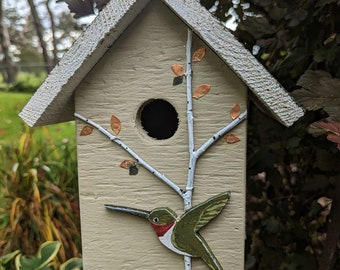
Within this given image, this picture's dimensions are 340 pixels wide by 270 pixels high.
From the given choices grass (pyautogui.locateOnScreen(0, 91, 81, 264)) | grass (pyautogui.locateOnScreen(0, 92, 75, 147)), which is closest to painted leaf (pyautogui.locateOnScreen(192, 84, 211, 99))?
grass (pyautogui.locateOnScreen(0, 91, 81, 264))

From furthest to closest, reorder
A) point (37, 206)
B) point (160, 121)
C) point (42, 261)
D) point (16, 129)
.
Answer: point (16, 129)
point (37, 206)
point (42, 261)
point (160, 121)

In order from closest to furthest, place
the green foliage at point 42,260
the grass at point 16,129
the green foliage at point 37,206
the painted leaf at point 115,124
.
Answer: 1. the painted leaf at point 115,124
2. the green foliage at point 42,260
3. the green foliage at point 37,206
4. the grass at point 16,129

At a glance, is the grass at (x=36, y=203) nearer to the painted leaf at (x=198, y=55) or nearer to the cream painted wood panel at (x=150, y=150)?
the cream painted wood panel at (x=150, y=150)

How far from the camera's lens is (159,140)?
0.86 meters

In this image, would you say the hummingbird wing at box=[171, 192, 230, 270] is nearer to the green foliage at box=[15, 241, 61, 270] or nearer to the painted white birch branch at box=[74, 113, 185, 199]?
the painted white birch branch at box=[74, 113, 185, 199]

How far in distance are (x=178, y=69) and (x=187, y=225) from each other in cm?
34

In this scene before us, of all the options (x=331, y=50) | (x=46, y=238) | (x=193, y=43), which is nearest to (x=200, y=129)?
(x=193, y=43)

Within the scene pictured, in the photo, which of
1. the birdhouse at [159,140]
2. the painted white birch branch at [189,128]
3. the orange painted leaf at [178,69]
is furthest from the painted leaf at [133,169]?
the orange painted leaf at [178,69]

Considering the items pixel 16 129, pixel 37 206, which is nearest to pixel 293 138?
pixel 37 206

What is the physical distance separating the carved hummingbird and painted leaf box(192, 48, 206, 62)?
0.96 feet

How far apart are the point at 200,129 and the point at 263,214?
67cm

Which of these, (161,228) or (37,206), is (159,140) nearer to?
(161,228)

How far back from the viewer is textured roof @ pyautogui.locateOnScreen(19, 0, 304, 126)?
753 millimetres

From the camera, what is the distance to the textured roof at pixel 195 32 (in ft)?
2.47
